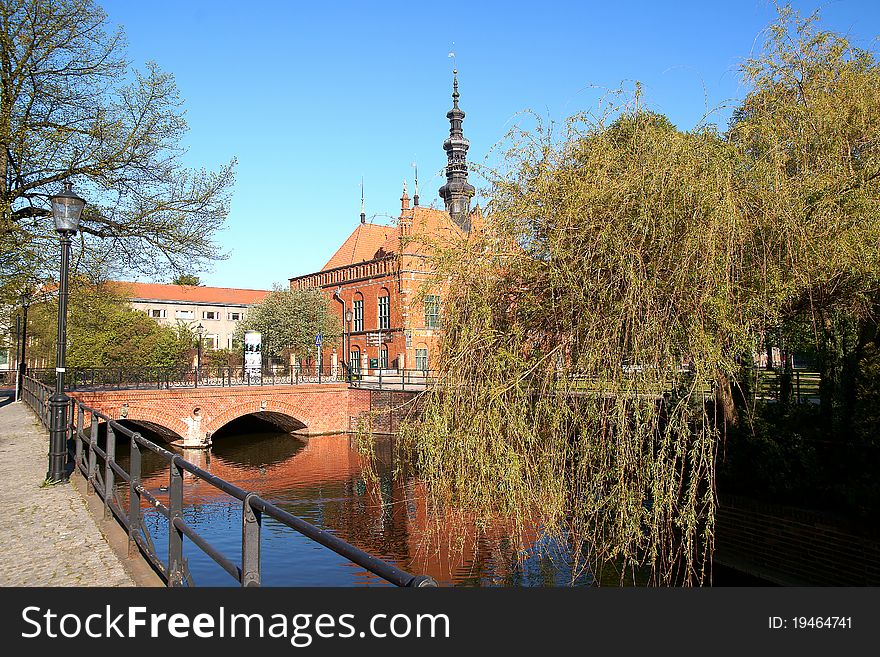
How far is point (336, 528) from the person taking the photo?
13.2 meters

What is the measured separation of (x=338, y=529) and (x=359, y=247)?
1455 inches

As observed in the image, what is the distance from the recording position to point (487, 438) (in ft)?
16.8

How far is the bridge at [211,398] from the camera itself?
74.0 ft

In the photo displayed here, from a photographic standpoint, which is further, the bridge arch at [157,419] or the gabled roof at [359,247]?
the gabled roof at [359,247]

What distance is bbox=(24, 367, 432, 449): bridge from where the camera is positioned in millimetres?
22562

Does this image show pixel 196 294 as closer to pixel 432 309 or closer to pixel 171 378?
pixel 171 378

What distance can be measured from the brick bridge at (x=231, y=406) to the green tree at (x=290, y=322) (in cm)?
979

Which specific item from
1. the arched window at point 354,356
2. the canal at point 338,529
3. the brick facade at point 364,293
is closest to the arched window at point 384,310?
the brick facade at point 364,293

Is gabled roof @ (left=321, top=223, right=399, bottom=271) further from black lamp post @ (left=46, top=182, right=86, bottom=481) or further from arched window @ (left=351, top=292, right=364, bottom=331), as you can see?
black lamp post @ (left=46, top=182, right=86, bottom=481)

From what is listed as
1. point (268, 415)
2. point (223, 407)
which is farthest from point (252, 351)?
point (223, 407)

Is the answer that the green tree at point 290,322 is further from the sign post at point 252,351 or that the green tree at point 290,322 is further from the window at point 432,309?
the window at point 432,309

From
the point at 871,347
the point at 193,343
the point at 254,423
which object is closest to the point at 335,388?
the point at 254,423
